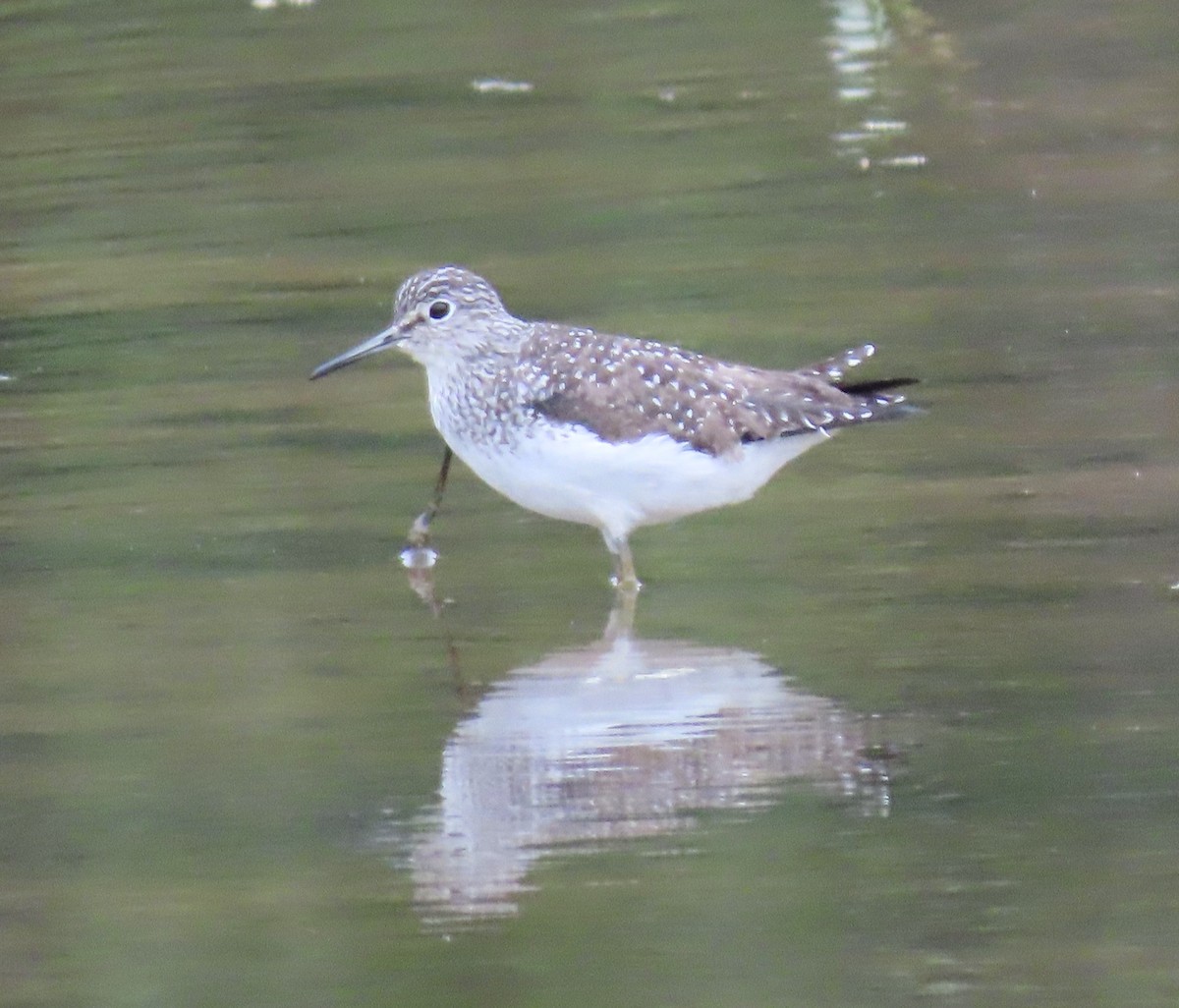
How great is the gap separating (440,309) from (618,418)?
3.17 ft

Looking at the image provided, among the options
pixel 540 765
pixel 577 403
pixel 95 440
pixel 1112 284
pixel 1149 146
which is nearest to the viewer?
pixel 540 765

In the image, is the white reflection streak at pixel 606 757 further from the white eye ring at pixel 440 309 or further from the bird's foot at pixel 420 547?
the white eye ring at pixel 440 309

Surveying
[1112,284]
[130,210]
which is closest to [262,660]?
[1112,284]

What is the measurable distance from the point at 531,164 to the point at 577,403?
235 inches

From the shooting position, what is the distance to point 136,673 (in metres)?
7.49

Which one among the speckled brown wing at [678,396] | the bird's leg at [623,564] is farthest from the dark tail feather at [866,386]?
the bird's leg at [623,564]

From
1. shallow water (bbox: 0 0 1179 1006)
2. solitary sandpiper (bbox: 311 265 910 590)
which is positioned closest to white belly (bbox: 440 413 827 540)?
solitary sandpiper (bbox: 311 265 910 590)

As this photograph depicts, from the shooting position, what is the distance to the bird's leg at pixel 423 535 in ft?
27.8

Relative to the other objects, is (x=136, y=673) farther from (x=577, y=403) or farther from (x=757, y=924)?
(x=757, y=924)

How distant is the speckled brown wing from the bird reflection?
0.90m

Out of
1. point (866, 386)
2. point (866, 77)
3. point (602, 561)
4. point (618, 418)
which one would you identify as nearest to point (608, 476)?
point (618, 418)

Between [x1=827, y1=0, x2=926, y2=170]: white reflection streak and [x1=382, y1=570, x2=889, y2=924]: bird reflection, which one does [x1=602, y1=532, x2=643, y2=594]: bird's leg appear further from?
[x1=827, y1=0, x2=926, y2=170]: white reflection streak

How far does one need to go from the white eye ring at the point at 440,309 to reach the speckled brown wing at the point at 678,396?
35 centimetres

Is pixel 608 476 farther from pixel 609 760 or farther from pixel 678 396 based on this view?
pixel 609 760
